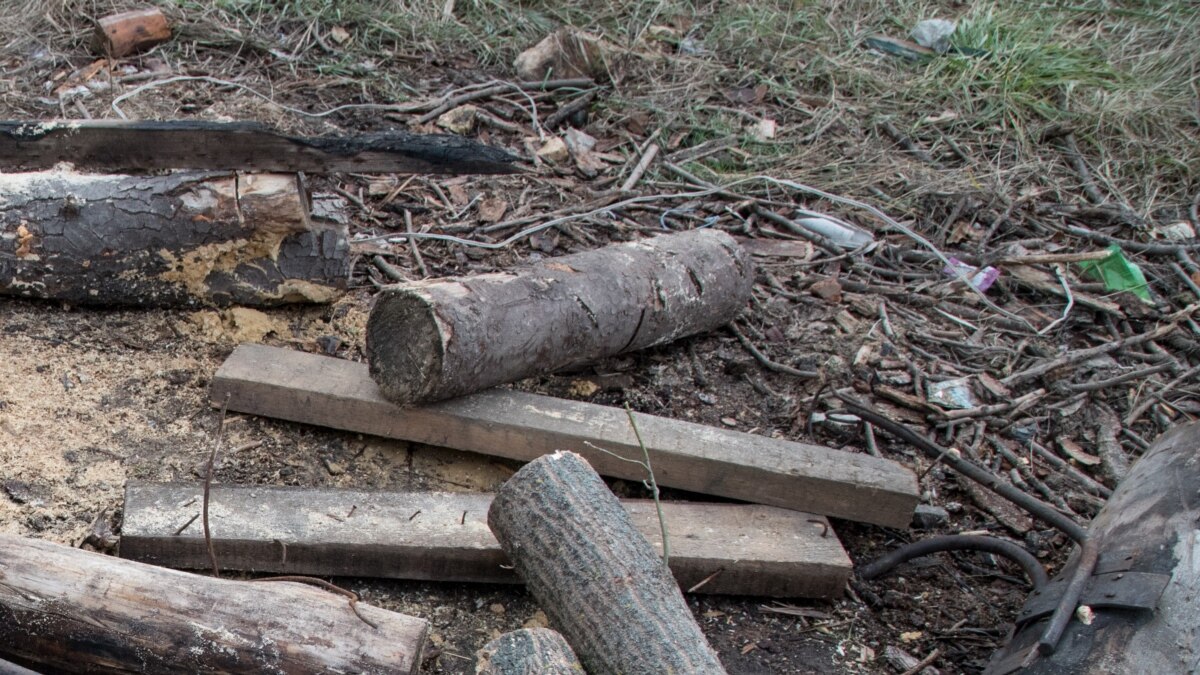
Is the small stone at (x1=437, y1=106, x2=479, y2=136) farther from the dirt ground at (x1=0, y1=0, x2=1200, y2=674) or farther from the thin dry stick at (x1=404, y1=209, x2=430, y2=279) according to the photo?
the thin dry stick at (x1=404, y1=209, x2=430, y2=279)

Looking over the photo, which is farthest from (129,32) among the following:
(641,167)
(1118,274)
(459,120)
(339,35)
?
(1118,274)

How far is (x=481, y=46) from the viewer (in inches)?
226

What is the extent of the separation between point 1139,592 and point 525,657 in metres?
1.32

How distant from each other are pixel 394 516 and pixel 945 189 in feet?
10.9

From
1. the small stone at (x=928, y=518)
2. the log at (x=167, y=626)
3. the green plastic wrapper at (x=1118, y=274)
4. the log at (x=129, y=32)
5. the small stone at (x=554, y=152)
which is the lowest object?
the log at (x=129, y=32)

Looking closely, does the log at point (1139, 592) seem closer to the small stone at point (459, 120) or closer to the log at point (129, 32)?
the small stone at point (459, 120)

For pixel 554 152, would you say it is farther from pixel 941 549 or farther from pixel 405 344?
pixel 941 549

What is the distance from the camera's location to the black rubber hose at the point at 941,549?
2.87 meters

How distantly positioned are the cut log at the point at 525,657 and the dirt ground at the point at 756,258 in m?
0.51

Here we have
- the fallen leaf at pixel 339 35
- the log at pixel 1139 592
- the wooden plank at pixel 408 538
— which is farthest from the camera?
the fallen leaf at pixel 339 35

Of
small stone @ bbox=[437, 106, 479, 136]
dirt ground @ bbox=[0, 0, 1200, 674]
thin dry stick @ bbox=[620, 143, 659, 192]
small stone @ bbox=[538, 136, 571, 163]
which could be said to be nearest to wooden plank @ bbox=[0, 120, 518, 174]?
dirt ground @ bbox=[0, 0, 1200, 674]

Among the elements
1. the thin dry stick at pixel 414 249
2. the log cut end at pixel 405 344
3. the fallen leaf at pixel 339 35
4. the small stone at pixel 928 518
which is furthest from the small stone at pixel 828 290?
the fallen leaf at pixel 339 35

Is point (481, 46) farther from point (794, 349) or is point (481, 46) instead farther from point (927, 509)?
point (927, 509)

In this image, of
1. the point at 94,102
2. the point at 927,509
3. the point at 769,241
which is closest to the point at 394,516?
the point at 927,509
